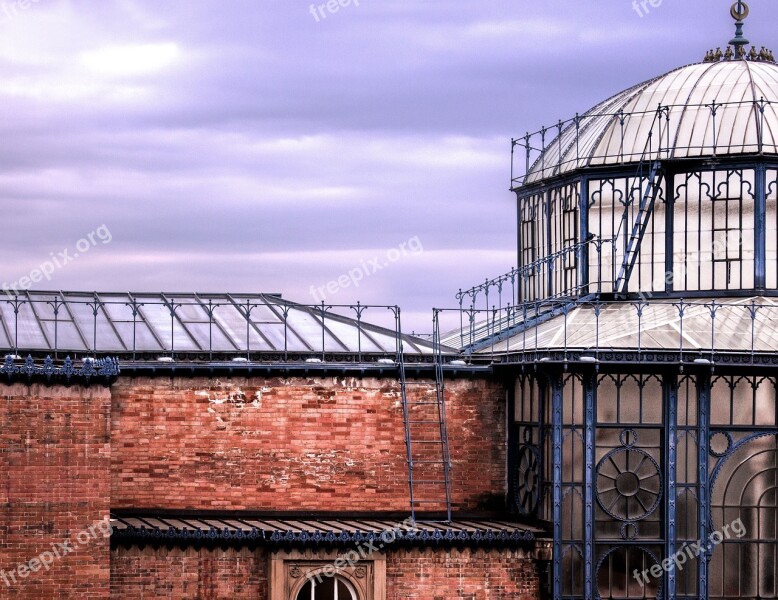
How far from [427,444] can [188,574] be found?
6.51 metres

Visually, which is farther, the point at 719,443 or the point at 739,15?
the point at 739,15

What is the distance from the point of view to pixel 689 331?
34.1m

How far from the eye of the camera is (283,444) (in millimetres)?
34875

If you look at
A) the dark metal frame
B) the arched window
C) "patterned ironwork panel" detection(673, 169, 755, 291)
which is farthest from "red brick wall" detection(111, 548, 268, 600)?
"patterned ironwork panel" detection(673, 169, 755, 291)

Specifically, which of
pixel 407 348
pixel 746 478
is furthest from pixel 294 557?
pixel 746 478

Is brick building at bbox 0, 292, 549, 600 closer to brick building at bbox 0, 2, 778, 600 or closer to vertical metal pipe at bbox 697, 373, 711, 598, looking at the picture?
brick building at bbox 0, 2, 778, 600

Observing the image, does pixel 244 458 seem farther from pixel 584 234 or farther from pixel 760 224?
pixel 760 224

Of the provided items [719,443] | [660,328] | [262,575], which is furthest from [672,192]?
[262,575]

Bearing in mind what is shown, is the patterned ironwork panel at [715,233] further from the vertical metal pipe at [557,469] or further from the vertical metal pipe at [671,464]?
the vertical metal pipe at [557,469]

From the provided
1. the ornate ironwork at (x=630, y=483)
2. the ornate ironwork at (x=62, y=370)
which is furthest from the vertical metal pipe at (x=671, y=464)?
the ornate ironwork at (x=62, y=370)

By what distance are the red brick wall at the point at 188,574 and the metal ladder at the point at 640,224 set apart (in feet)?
38.5

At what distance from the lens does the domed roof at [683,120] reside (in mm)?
38125

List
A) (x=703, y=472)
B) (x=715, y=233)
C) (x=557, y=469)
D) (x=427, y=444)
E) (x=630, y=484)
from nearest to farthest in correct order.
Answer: (x=557, y=469) → (x=703, y=472) → (x=630, y=484) → (x=427, y=444) → (x=715, y=233)

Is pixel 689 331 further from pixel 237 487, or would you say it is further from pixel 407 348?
pixel 237 487
